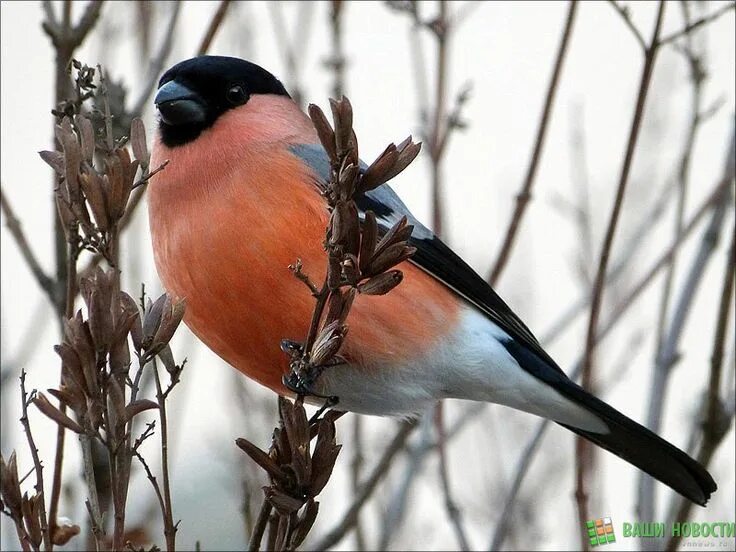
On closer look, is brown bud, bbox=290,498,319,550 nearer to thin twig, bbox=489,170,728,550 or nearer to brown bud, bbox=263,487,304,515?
brown bud, bbox=263,487,304,515

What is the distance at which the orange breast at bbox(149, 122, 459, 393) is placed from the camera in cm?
254

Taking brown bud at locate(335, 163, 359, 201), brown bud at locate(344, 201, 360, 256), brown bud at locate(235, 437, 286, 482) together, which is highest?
brown bud at locate(335, 163, 359, 201)

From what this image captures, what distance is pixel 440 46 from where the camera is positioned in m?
3.01

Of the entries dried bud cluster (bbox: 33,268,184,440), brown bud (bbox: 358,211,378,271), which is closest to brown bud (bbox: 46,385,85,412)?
dried bud cluster (bbox: 33,268,184,440)

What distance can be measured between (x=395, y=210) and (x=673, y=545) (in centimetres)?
119

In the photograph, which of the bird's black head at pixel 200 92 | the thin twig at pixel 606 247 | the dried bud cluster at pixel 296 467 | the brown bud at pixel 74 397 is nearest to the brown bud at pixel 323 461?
the dried bud cluster at pixel 296 467

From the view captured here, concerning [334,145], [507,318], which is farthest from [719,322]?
[334,145]

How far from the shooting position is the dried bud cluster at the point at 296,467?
1777 mm

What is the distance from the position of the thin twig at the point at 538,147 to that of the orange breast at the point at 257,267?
0.31m

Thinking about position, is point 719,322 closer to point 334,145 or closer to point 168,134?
point 334,145

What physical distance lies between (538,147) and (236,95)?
912 mm

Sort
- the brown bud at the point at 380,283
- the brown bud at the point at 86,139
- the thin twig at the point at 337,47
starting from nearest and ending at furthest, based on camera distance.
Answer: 1. the brown bud at the point at 86,139
2. the brown bud at the point at 380,283
3. the thin twig at the point at 337,47

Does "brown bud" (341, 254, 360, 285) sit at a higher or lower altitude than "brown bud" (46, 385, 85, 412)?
higher
